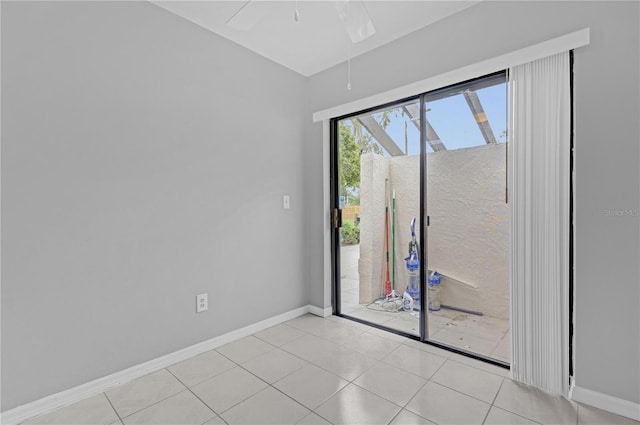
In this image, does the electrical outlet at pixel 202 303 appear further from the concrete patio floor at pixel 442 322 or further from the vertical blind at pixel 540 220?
the vertical blind at pixel 540 220

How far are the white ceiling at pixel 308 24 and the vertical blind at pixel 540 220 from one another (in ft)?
2.53

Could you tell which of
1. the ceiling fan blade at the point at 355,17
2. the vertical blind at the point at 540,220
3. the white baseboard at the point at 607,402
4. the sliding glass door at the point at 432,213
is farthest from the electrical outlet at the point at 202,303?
the white baseboard at the point at 607,402

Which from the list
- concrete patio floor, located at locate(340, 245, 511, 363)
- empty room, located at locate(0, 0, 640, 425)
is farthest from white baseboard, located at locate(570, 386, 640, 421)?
concrete patio floor, located at locate(340, 245, 511, 363)

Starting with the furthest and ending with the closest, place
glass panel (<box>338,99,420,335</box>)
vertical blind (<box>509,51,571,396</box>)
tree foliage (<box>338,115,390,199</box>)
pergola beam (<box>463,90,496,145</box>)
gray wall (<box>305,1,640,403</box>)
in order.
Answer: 1. tree foliage (<box>338,115,390,199</box>)
2. glass panel (<box>338,99,420,335</box>)
3. pergola beam (<box>463,90,496,145</box>)
4. vertical blind (<box>509,51,571,396</box>)
5. gray wall (<box>305,1,640,403</box>)

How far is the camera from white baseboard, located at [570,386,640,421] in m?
1.56

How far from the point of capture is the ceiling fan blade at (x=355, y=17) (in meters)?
1.43

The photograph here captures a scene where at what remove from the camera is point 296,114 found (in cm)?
306

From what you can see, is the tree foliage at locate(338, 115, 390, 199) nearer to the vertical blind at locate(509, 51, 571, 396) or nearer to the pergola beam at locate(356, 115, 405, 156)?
the pergola beam at locate(356, 115, 405, 156)

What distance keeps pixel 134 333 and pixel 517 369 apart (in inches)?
93.9

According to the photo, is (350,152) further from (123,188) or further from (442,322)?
(123,188)

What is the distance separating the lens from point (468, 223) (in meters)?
2.50

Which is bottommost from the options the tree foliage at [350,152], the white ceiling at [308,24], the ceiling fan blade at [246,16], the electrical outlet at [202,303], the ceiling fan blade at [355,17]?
the electrical outlet at [202,303]

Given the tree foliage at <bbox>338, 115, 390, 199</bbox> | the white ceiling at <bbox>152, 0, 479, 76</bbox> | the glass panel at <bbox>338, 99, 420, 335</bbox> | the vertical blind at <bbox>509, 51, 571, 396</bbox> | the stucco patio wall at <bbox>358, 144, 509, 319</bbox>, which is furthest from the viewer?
the tree foliage at <bbox>338, 115, 390, 199</bbox>

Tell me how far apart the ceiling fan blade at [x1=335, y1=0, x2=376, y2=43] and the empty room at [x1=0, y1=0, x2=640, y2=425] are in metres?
0.01
